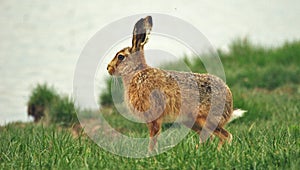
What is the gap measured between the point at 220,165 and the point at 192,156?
261 mm

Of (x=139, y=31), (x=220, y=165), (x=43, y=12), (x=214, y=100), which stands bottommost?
(x=220, y=165)

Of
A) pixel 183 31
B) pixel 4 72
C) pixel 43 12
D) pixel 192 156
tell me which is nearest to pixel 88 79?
pixel 183 31

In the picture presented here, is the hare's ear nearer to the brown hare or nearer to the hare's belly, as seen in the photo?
the brown hare

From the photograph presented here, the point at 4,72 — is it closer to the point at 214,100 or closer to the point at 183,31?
the point at 183,31

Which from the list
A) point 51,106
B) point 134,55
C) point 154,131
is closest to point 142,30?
point 134,55

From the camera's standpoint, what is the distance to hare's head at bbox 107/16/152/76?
4668 mm

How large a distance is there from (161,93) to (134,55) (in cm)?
37

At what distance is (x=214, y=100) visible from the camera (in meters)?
4.81

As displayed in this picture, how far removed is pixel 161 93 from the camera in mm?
4707

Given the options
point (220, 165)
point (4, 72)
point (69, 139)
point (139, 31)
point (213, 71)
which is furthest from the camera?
point (4, 72)

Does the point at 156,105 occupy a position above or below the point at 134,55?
below

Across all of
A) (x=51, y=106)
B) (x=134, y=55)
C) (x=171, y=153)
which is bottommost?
(x=171, y=153)

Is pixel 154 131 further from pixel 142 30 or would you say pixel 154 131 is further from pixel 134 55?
pixel 142 30

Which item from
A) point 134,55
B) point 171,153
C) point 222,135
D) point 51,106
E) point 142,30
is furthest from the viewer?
point 51,106
